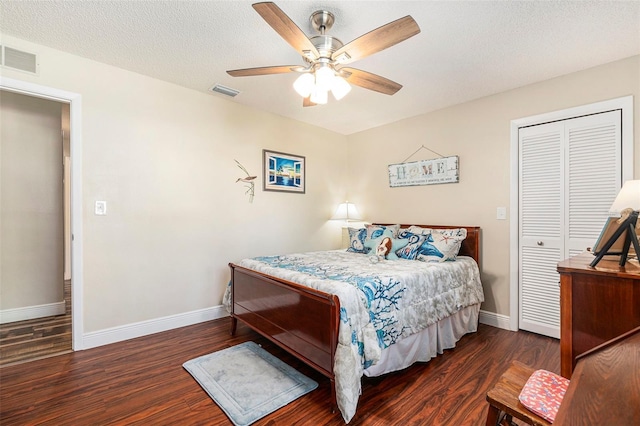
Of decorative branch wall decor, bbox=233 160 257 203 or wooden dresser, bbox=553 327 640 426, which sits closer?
wooden dresser, bbox=553 327 640 426

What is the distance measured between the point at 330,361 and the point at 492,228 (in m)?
2.41

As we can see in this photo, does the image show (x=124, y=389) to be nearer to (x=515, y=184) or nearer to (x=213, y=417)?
(x=213, y=417)

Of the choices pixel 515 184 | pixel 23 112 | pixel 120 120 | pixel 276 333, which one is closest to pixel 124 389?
pixel 276 333

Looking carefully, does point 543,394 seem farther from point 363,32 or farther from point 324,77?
point 363,32

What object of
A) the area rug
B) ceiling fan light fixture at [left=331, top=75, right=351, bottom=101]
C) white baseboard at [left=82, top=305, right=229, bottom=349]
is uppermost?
ceiling fan light fixture at [left=331, top=75, right=351, bottom=101]

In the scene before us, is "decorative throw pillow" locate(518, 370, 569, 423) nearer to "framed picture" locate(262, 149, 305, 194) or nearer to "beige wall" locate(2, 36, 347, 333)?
"beige wall" locate(2, 36, 347, 333)

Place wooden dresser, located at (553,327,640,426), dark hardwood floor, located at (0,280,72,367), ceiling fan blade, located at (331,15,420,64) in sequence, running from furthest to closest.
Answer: dark hardwood floor, located at (0,280,72,367) < ceiling fan blade, located at (331,15,420,64) < wooden dresser, located at (553,327,640,426)

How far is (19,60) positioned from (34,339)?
2.45 metres

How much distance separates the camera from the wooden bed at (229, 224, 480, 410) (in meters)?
1.79

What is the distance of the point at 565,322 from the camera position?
1480mm

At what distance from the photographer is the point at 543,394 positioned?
41.2 inches

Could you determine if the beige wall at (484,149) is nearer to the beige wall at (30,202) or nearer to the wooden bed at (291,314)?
the wooden bed at (291,314)

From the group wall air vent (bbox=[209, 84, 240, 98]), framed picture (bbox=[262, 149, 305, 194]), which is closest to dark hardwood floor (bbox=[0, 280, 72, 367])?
framed picture (bbox=[262, 149, 305, 194])

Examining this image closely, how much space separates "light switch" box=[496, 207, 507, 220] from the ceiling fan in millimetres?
1887
